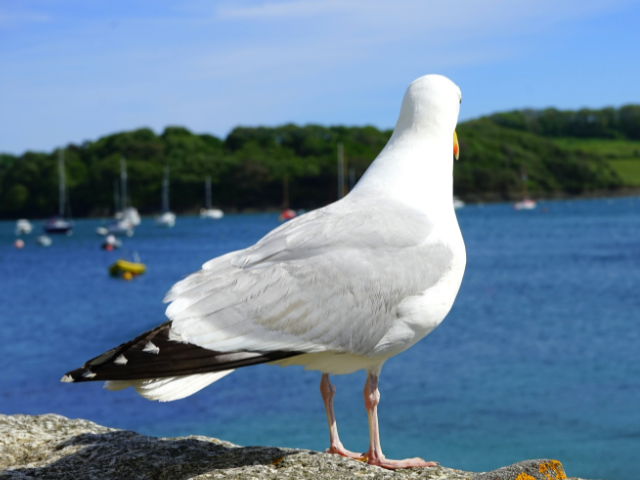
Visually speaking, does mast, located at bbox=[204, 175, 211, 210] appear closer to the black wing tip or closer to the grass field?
the grass field

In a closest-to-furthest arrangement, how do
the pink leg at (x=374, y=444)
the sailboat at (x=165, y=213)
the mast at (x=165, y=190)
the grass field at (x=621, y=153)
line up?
1. the pink leg at (x=374, y=444)
2. the sailboat at (x=165, y=213)
3. the mast at (x=165, y=190)
4. the grass field at (x=621, y=153)

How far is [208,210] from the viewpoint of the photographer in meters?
155

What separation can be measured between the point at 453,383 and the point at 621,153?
174606mm

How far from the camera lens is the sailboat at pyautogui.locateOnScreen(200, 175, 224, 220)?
5876 inches

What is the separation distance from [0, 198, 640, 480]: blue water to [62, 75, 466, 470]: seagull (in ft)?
36.3

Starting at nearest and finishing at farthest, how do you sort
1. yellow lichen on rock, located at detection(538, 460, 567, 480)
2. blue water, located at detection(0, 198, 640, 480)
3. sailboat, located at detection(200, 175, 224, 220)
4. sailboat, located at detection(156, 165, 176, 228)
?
yellow lichen on rock, located at detection(538, 460, 567, 480)
blue water, located at detection(0, 198, 640, 480)
sailboat, located at detection(156, 165, 176, 228)
sailboat, located at detection(200, 175, 224, 220)

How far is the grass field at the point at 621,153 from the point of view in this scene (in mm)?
177625

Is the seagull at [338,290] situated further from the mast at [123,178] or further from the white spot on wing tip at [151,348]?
the mast at [123,178]

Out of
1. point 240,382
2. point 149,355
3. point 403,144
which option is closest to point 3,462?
point 149,355

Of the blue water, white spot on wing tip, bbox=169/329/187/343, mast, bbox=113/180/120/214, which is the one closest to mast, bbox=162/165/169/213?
mast, bbox=113/180/120/214

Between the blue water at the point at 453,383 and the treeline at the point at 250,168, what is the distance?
9931cm

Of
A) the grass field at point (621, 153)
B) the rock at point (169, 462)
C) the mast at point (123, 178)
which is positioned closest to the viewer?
the rock at point (169, 462)

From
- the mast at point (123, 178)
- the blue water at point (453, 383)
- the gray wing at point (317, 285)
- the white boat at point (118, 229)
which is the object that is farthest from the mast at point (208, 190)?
the gray wing at point (317, 285)

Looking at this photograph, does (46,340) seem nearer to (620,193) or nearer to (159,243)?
(159,243)
